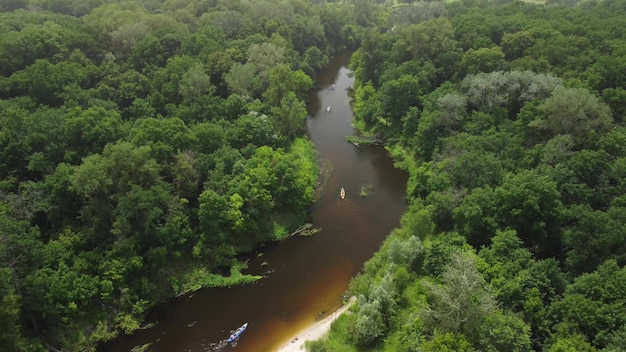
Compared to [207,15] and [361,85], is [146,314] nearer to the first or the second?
[361,85]

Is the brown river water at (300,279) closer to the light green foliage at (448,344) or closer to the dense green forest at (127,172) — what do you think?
the dense green forest at (127,172)

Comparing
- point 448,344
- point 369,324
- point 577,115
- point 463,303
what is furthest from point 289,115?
point 448,344

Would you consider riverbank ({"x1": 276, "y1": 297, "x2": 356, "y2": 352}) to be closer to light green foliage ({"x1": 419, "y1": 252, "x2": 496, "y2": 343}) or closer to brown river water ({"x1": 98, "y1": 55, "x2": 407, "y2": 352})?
brown river water ({"x1": 98, "y1": 55, "x2": 407, "y2": 352})

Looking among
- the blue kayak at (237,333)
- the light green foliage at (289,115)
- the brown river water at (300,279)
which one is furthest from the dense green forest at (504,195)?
the light green foliage at (289,115)

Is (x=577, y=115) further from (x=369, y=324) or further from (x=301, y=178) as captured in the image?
(x=369, y=324)

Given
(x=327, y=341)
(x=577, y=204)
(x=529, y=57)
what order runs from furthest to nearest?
(x=529, y=57) < (x=577, y=204) < (x=327, y=341)

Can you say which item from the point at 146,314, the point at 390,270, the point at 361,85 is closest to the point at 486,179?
the point at 390,270

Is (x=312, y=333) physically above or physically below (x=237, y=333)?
below
